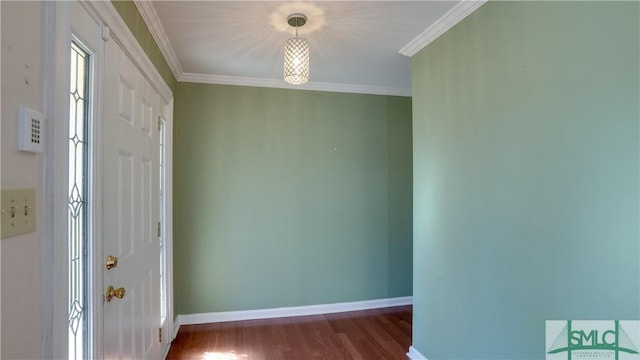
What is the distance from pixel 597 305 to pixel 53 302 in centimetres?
187

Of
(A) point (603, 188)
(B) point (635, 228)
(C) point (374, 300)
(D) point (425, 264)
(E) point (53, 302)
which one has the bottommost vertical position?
(C) point (374, 300)

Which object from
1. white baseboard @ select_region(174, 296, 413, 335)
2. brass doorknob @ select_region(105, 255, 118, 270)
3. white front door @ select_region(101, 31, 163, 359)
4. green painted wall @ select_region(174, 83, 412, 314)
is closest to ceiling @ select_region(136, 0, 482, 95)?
green painted wall @ select_region(174, 83, 412, 314)

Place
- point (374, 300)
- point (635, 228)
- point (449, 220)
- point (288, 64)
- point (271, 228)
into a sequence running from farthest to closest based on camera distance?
1. point (374, 300)
2. point (271, 228)
3. point (449, 220)
4. point (288, 64)
5. point (635, 228)

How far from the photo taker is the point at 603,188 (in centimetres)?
120

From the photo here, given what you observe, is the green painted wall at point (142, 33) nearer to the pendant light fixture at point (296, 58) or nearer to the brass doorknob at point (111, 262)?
the pendant light fixture at point (296, 58)

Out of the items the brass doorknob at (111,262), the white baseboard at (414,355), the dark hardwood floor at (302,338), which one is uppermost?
the brass doorknob at (111,262)

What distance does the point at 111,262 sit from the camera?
1.41 m

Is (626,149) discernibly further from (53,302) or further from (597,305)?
(53,302)

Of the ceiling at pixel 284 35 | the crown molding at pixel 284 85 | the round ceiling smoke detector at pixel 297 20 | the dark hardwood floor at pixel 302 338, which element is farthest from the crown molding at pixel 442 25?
the dark hardwood floor at pixel 302 338

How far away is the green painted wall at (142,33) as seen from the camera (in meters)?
1.51

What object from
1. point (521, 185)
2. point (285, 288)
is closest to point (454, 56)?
point (521, 185)

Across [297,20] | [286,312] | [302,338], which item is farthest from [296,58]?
[286,312]

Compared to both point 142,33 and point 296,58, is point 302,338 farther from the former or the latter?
point 142,33

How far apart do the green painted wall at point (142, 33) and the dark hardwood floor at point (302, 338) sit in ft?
7.14
